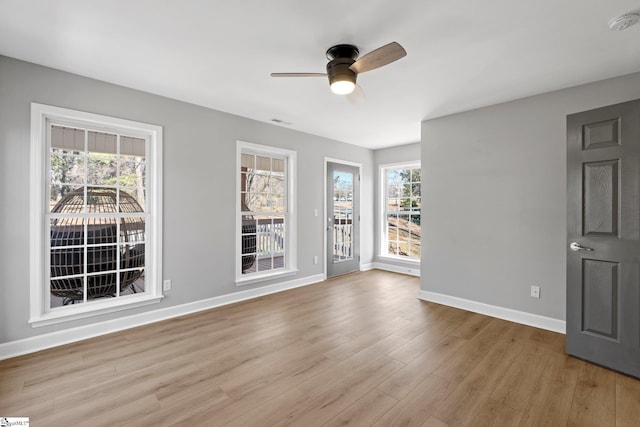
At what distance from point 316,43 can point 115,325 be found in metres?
3.32

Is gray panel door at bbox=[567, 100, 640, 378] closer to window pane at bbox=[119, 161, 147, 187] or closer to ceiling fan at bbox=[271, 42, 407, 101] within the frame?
ceiling fan at bbox=[271, 42, 407, 101]

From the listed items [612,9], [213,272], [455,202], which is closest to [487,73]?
[612,9]

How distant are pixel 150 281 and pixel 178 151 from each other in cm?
153

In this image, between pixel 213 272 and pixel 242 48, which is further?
pixel 213 272

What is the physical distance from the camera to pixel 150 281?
A: 10.9 feet

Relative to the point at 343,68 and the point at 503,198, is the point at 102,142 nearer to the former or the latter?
the point at 343,68

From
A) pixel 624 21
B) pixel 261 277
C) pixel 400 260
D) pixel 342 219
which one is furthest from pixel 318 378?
pixel 400 260

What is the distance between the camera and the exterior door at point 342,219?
5.32 m

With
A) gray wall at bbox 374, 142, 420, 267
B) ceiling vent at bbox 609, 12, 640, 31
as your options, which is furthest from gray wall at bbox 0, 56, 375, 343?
ceiling vent at bbox 609, 12, 640, 31

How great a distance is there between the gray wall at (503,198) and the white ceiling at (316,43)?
0.25 metres

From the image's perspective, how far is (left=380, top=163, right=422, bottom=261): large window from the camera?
5.61 metres

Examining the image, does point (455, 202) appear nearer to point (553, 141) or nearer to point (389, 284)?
point (553, 141)

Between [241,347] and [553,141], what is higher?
[553,141]

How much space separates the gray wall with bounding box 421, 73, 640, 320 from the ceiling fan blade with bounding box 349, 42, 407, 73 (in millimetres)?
→ 2142
